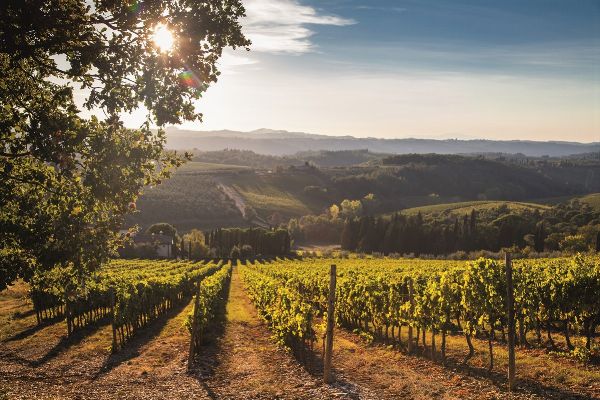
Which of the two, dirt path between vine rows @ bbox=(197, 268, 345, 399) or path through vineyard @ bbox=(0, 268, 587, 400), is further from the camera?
dirt path between vine rows @ bbox=(197, 268, 345, 399)

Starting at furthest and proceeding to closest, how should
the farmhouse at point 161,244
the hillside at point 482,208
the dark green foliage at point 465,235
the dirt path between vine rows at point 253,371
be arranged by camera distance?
the hillside at point 482,208, the farmhouse at point 161,244, the dark green foliage at point 465,235, the dirt path between vine rows at point 253,371

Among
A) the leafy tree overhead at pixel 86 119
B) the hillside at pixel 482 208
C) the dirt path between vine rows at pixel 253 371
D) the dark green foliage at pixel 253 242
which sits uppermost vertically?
the leafy tree overhead at pixel 86 119

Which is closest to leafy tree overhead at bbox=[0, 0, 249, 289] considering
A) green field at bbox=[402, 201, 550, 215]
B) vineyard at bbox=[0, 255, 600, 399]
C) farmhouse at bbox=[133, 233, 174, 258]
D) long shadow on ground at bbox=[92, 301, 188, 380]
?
vineyard at bbox=[0, 255, 600, 399]

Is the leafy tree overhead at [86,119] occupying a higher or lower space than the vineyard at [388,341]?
higher

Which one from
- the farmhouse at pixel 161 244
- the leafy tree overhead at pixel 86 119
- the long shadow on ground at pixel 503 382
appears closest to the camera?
the leafy tree overhead at pixel 86 119

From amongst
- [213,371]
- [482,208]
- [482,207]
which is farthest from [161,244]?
[482,207]

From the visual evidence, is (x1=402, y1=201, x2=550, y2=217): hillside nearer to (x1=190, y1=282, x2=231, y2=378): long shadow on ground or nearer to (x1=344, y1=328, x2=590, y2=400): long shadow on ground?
(x1=190, y1=282, x2=231, y2=378): long shadow on ground

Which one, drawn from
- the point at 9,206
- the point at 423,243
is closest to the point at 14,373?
the point at 9,206

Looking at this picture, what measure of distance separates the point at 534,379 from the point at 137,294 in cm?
1966

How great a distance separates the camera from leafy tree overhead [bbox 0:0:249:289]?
9586 millimetres

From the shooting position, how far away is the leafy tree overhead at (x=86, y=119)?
9586 mm

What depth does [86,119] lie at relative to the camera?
10.5 m

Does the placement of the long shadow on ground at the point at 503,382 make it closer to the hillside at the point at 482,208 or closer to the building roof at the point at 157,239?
the building roof at the point at 157,239

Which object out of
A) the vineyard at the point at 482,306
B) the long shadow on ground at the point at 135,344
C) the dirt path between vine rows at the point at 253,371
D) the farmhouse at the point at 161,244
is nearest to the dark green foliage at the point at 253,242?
the farmhouse at the point at 161,244
